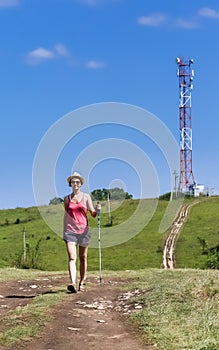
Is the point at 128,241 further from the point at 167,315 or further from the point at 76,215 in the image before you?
the point at 167,315

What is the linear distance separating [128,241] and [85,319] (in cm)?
5065

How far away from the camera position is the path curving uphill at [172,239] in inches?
2007

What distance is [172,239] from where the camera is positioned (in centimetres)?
5869

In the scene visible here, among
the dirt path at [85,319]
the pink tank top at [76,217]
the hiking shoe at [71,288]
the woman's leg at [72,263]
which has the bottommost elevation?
the dirt path at [85,319]

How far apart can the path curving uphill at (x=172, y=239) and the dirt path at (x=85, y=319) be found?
3497cm

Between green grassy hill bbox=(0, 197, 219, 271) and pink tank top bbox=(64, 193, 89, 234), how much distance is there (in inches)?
1198

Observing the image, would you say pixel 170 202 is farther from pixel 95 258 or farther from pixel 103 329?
pixel 103 329

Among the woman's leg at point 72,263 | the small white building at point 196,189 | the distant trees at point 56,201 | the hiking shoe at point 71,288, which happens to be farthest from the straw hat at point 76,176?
Answer: the small white building at point 196,189

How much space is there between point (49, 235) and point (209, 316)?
54138mm

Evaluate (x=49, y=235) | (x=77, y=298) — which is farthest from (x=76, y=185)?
(x=49, y=235)

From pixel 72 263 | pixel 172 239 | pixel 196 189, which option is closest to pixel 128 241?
pixel 172 239

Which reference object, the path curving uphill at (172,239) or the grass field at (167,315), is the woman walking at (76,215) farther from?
the path curving uphill at (172,239)

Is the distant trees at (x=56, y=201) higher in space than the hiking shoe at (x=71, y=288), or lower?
higher

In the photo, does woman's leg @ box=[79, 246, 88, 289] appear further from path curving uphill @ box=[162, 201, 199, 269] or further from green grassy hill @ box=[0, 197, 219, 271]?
path curving uphill @ box=[162, 201, 199, 269]
